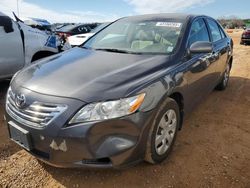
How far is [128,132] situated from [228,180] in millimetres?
1142

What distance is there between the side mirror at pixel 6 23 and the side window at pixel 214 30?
336cm

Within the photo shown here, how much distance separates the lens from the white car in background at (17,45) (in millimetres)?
4730

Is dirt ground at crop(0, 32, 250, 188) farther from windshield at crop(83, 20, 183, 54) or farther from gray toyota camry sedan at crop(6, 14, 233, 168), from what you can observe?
windshield at crop(83, 20, 183, 54)

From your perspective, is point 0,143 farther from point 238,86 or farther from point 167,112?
point 238,86

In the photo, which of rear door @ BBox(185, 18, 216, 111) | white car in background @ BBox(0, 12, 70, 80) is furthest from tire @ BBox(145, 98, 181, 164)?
white car in background @ BBox(0, 12, 70, 80)

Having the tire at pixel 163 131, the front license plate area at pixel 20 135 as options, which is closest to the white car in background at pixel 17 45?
the front license plate area at pixel 20 135

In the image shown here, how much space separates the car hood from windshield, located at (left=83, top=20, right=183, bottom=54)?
0.23 metres

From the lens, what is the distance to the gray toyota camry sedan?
2.17 metres

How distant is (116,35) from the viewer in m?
3.73

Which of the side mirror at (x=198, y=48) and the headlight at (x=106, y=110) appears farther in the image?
the side mirror at (x=198, y=48)

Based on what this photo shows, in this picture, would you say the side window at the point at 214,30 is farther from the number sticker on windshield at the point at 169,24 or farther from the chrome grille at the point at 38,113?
the chrome grille at the point at 38,113

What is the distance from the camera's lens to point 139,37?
347 centimetres

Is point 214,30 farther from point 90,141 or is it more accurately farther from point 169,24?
point 90,141

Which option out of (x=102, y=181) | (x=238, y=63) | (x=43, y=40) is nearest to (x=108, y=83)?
(x=102, y=181)
